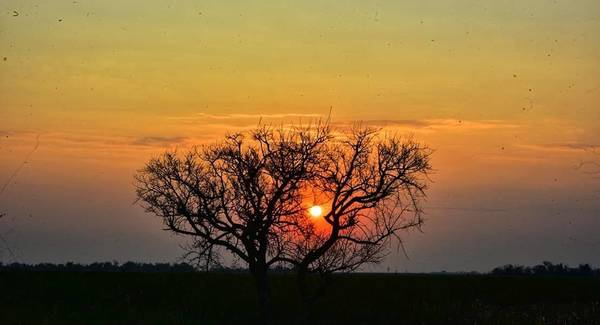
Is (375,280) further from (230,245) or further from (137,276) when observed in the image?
(230,245)

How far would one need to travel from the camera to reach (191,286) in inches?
2165

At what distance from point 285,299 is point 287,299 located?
11 cm

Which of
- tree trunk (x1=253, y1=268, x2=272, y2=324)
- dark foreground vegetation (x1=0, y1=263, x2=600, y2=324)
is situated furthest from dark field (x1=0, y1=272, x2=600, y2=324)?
tree trunk (x1=253, y1=268, x2=272, y2=324)

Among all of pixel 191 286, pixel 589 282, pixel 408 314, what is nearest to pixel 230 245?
pixel 408 314

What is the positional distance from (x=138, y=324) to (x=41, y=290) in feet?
47.3

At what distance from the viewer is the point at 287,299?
5069 centimetres

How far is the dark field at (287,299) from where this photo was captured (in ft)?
144

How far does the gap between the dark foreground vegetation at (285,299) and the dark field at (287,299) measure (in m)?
0.06

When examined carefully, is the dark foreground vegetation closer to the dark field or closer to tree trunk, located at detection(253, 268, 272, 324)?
the dark field

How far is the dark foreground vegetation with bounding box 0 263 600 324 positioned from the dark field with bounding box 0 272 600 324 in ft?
0.18

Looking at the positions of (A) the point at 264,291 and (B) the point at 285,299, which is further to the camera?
(B) the point at 285,299

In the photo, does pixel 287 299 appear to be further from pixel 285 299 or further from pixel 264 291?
pixel 264 291

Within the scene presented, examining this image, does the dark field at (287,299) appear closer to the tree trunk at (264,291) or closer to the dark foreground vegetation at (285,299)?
the dark foreground vegetation at (285,299)

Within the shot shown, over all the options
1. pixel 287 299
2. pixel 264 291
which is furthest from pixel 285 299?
pixel 264 291
